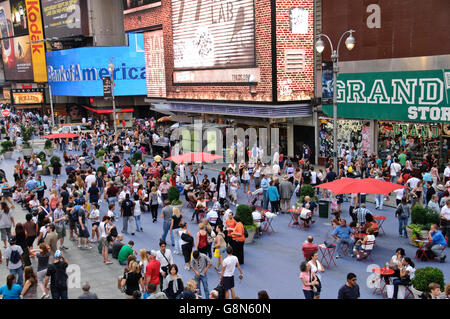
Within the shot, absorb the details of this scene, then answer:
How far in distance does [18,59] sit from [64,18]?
1968 centimetres

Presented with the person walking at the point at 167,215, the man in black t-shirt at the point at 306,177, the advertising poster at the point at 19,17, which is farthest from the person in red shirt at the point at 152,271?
the advertising poster at the point at 19,17

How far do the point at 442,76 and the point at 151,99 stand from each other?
96.2ft

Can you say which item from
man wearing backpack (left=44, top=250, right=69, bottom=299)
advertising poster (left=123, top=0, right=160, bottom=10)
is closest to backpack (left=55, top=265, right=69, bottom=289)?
man wearing backpack (left=44, top=250, right=69, bottom=299)

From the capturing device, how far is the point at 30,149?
36062mm

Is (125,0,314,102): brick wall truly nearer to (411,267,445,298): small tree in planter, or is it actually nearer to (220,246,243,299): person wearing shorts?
(220,246,243,299): person wearing shorts

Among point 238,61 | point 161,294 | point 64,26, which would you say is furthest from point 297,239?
point 64,26

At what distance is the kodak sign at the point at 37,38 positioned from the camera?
66.0m

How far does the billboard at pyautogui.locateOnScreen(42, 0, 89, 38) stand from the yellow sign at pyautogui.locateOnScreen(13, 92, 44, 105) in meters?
8.46

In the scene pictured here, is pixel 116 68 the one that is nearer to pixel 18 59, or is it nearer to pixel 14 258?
pixel 18 59

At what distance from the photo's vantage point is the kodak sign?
217 feet

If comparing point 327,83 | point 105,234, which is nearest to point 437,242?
point 105,234

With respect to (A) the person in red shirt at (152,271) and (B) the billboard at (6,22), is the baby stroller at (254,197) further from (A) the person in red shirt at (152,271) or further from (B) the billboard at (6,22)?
(B) the billboard at (6,22)

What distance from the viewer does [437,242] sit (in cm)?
1298

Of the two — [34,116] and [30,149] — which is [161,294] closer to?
[30,149]
